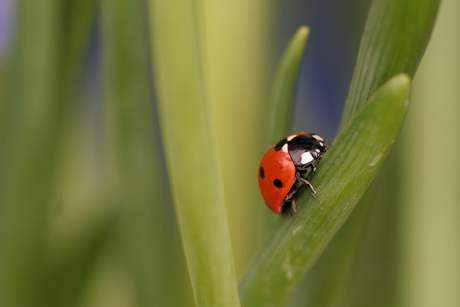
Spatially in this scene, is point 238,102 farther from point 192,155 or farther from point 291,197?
point 192,155

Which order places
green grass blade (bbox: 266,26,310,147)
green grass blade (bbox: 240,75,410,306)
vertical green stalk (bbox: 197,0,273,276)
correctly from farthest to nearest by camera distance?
vertical green stalk (bbox: 197,0,273,276), green grass blade (bbox: 266,26,310,147), green grass blade (bbox: 240,75,410,306)

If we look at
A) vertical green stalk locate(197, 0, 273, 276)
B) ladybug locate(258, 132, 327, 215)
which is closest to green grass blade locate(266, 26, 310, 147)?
ladybug locate(258, 132, 327, 215)

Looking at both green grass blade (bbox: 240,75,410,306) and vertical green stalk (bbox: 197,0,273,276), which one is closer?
green grass blade (bbox: 240,75,410,306)

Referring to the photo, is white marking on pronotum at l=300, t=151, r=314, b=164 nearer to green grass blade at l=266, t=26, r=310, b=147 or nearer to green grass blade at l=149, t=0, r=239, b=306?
green grass blade at l=266, t=26, r=310, b=147

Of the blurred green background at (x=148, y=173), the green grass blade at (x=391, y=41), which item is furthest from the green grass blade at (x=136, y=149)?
the green grass blade at (x=391, y=41)

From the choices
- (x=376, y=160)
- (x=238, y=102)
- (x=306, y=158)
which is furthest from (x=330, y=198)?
(x=238, y=102)

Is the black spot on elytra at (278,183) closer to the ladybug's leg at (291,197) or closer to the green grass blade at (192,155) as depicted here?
the ladybug's leg at (291,197)
